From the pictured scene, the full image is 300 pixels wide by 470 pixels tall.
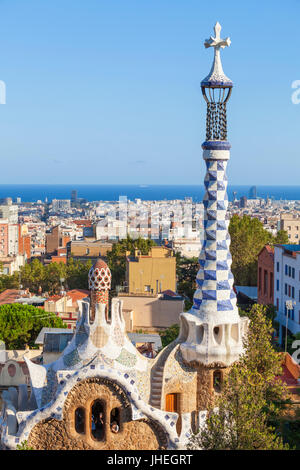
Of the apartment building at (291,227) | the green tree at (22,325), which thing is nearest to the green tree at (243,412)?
the green tree at (22,325)

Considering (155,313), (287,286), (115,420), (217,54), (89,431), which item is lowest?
(155,313)

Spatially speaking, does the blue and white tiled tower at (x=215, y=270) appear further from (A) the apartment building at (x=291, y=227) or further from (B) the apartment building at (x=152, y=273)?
(A) the apartment building at (x=291, y=227)

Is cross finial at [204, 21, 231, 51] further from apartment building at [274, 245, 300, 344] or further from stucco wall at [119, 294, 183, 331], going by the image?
apartment building at [274, 245, 300, 344]

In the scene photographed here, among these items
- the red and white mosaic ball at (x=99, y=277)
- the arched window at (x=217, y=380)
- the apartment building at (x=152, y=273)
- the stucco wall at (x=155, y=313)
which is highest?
the red and white mosaic ball at (x=99, y=277)

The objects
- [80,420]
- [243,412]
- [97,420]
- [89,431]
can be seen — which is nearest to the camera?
[243,412]

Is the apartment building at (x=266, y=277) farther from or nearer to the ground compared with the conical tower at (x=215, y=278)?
nearer to the ground

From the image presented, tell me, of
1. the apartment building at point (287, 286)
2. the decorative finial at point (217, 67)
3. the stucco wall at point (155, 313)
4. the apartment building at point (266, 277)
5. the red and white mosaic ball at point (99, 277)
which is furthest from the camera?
the apartment building at point (266, 277)

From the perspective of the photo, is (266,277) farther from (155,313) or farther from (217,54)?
(217,54)

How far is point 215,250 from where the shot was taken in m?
12.5

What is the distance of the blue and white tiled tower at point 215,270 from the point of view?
12234 mm

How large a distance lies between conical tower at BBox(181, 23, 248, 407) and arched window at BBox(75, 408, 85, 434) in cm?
202

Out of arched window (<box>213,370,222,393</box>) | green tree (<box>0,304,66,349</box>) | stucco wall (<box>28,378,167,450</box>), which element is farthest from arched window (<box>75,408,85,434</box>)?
green tree (<box>0,304,66,349</box>)

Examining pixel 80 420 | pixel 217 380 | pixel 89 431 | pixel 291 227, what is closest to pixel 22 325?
pixel 217 380

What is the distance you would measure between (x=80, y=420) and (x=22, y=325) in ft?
51.8
